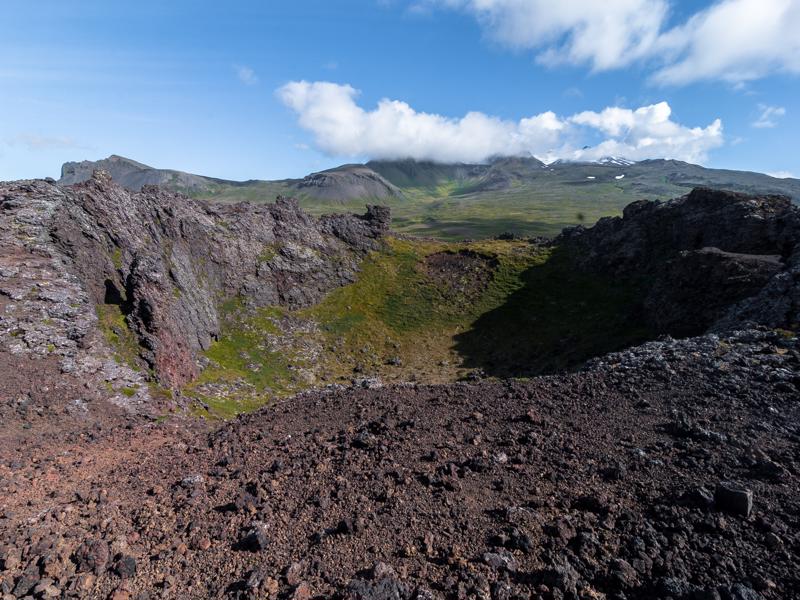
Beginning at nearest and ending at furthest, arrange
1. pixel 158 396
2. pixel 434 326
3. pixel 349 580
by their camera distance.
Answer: pixel 349 580, pixel 158 396, pixel 434 326

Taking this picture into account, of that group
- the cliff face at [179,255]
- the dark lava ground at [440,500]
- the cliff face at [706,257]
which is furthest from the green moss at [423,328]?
the dark lava ground at [440,500]

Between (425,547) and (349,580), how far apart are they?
80.8 inches

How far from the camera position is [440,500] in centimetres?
1306

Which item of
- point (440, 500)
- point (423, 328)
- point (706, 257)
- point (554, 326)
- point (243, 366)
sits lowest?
point (423, 328)

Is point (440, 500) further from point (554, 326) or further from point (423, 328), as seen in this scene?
point (423, 328)

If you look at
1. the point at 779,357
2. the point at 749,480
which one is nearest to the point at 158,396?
the point at 749,480

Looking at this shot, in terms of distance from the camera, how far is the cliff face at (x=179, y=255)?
34000mm

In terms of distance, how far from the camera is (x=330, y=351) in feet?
166

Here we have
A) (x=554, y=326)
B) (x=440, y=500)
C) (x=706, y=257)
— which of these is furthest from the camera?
(x=554, y=326)

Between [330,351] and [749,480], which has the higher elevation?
[749,480]

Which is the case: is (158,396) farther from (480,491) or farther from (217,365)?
(480,491)

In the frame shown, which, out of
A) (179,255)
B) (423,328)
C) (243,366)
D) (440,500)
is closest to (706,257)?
(423,328)

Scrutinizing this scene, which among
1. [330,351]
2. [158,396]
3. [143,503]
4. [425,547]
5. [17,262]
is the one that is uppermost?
[17,262]

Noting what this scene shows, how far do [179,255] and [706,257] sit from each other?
54501 mm
